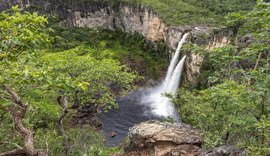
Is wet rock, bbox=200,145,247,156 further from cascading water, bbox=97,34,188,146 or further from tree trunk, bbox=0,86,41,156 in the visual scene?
cascading water, bbox=97,34,188,146

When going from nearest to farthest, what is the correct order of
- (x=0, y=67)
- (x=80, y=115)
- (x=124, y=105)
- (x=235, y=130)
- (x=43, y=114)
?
(x=0, y=67) → (x=235, y=130) → (x=43, y=114) → (x=80, y=115) → (x=124, y=105)

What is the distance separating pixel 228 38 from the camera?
1214 inches

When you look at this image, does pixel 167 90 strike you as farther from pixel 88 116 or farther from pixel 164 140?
pixel 164 140

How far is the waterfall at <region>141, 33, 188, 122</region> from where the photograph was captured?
32594 mm

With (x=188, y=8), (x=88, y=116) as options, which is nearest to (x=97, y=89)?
(x=88, y=116)

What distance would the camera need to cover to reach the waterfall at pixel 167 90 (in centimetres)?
3259

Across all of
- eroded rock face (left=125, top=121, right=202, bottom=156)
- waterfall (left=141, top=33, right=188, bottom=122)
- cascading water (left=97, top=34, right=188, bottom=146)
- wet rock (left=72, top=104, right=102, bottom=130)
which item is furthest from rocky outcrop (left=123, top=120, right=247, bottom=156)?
waterfall (left=141, top=33, right=188, bottom=122)

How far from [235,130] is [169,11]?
3556 cm

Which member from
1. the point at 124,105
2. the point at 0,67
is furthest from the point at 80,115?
the point at 0,67

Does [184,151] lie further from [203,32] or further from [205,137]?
[203,32]

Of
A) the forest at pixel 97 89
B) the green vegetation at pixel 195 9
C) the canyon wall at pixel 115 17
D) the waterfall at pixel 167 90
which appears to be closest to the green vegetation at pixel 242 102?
the forest at pixel 97 89

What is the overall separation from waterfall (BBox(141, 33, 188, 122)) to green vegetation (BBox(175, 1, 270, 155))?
17876 millimetres

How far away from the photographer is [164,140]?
14203 mm

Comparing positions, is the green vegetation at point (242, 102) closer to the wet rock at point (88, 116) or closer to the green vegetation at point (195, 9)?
the wet rock at point (88, 116)
